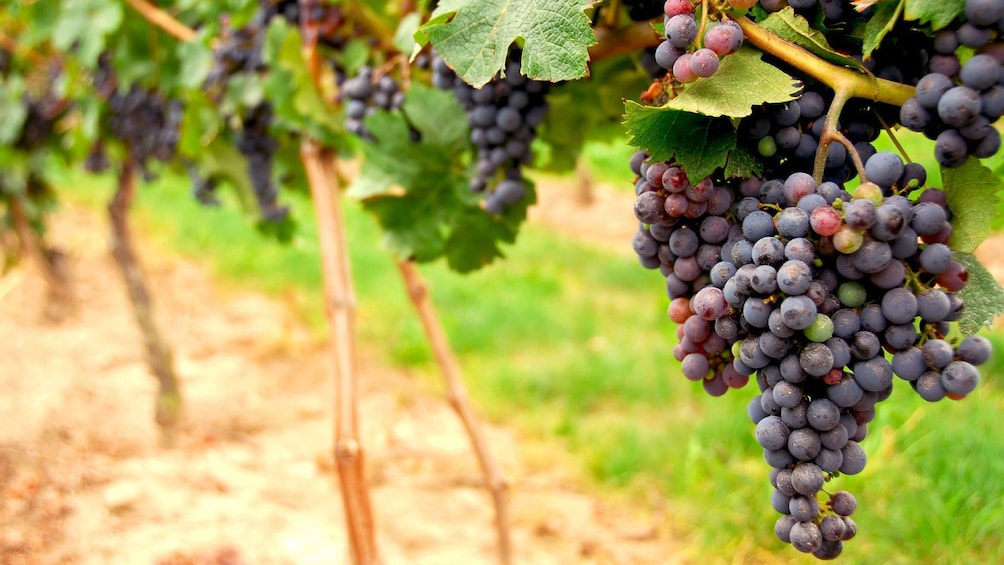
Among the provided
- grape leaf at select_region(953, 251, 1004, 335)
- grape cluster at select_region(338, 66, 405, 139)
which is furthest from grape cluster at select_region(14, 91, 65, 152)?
grape leaf at select_region(953, 251, 1004, 335)

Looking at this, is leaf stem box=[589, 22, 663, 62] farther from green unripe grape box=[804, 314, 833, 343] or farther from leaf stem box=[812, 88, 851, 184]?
green unripe grape box=[804, 314, 833, 343]

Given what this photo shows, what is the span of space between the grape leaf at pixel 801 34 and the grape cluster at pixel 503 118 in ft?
1.25

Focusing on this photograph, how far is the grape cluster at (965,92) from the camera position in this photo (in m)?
0.62

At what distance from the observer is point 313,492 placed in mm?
3117

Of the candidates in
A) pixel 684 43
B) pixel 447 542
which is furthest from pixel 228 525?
pixel 684 43

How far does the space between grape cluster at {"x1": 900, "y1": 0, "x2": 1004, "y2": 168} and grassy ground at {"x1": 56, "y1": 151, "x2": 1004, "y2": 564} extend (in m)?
1.65

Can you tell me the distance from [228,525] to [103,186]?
6.50 metres

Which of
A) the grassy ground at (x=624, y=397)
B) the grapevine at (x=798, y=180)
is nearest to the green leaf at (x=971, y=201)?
the grapevine at (x=798, y=180)

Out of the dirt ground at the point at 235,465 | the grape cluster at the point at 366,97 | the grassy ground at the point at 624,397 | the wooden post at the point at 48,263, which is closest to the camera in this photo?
the grape cluster at the point at 366,97

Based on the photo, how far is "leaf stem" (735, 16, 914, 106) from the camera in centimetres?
73

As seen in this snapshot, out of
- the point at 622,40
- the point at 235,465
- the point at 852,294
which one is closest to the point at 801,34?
the point at 852,294

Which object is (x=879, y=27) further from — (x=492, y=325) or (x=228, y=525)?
(x=492, y=325)

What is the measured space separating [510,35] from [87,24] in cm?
194

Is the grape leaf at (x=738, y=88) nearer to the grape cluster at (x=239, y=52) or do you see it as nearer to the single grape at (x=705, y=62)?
the single grape at (x=705, y=62)
